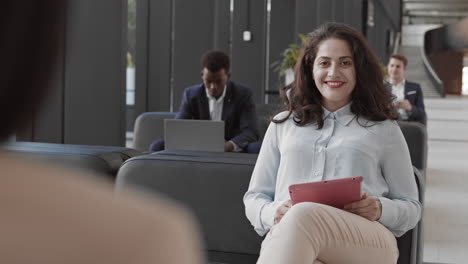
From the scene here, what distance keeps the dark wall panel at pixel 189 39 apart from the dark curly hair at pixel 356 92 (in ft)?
23.4

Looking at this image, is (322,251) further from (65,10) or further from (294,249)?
(65,10)

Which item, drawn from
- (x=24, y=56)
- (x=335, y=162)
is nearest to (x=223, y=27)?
(x=335, y=162)

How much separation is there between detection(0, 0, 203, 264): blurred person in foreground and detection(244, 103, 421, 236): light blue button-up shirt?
2323 millimetres

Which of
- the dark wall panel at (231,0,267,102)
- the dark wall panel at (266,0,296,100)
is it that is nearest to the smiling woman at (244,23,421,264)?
the dark wall panel at (231,0,267,102)

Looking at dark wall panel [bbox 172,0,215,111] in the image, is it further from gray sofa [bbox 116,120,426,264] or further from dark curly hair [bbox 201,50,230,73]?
gray sofa [bbox 116,120,426,264]

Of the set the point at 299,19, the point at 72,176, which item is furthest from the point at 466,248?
the point at 299,19

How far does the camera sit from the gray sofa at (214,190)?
311 cm

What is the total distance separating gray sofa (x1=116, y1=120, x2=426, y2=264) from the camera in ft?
10.2

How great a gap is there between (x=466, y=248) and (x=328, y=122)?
92.2 inches

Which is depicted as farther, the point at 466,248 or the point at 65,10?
the point at 466,248

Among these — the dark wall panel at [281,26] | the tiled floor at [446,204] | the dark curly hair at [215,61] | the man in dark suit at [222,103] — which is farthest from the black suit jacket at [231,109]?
the dark wall panel at [281,26]

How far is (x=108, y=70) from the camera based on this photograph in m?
5.43

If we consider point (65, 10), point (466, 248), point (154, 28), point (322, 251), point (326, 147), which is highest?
point (154, 28)

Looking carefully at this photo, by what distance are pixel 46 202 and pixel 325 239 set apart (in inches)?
84.6
